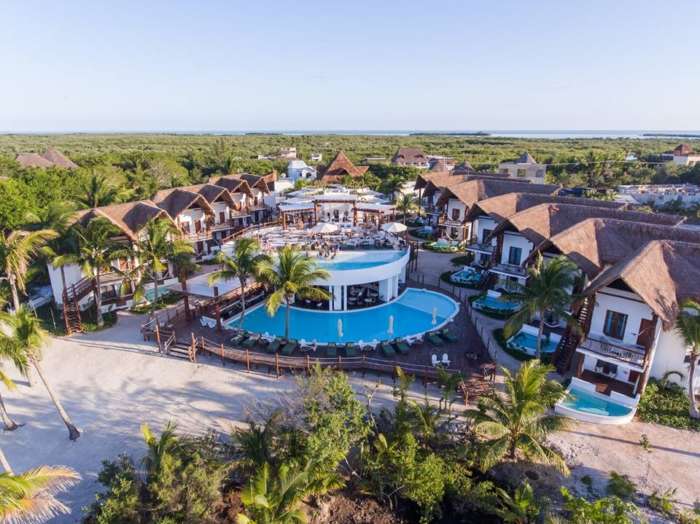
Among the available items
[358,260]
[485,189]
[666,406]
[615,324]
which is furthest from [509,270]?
→ [485,189]

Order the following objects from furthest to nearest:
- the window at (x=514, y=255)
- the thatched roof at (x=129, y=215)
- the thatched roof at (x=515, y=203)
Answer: the thatched roof at (x=515, y=203)
the window at (x=514, y=255)
the thatched roof at (x=129, y=215)

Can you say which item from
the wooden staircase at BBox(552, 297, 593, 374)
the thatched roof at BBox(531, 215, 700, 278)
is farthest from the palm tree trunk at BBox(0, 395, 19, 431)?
Answer: the thatched roof at BBox(531, 215, 700, 278)

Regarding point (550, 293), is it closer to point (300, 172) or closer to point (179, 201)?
point (179, 201)

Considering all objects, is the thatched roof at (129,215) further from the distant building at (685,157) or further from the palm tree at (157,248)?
the distant building at (685,157)

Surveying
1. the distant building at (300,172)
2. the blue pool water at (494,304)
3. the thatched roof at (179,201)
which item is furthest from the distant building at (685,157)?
the thatched roof at (179,201)

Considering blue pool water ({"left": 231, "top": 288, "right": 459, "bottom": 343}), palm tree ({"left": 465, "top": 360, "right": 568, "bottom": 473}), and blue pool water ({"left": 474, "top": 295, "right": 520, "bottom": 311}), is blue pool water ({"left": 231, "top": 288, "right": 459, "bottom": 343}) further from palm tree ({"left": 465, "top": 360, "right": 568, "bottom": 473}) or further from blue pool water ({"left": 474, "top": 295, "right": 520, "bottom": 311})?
palm tree ({"left": 465, "top": 360, "right": 568, "bottom": 473})

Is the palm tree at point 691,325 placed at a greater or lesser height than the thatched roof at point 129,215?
lesser

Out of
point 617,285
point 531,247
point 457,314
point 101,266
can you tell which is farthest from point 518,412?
point 101,266
